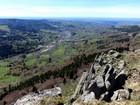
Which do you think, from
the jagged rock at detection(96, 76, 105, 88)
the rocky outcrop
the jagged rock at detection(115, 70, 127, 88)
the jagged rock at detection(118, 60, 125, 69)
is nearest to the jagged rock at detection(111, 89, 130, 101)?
the rocky outcrop

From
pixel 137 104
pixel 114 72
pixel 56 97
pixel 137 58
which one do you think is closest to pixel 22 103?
pixel 56 97

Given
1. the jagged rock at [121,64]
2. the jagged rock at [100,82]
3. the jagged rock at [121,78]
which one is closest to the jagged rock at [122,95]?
the jagged rock at [100,82]

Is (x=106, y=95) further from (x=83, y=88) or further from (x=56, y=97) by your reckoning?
(x=56, y=97)

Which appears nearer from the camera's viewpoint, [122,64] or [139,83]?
[139,83]

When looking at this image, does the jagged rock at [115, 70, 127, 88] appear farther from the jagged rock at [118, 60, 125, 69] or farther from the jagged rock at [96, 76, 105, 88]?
the jagged rock at [118, 60, 125, 69]

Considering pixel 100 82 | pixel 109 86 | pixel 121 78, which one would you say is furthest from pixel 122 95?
pixel 121 78

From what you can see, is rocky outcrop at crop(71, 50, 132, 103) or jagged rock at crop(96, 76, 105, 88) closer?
rocky outcrop at crop(71, 50, 132, 103)

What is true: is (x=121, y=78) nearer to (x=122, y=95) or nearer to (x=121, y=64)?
(x=121, y=64)

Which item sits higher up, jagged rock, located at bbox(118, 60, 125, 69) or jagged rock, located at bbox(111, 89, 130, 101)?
jagged rock, located at bbox(118, 60, 125, 69)

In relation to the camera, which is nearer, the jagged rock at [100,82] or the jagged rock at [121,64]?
the jagged rock at [100,82]

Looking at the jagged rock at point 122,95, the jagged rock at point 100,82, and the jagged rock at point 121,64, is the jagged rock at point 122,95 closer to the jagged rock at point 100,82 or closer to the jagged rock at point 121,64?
the jagged rock at point 100,82

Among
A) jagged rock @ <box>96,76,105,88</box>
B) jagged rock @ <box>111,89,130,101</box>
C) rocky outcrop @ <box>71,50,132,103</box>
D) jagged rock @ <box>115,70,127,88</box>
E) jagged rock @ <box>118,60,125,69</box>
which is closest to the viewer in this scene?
jagged rock @ <box>111,89,130,101</box>
